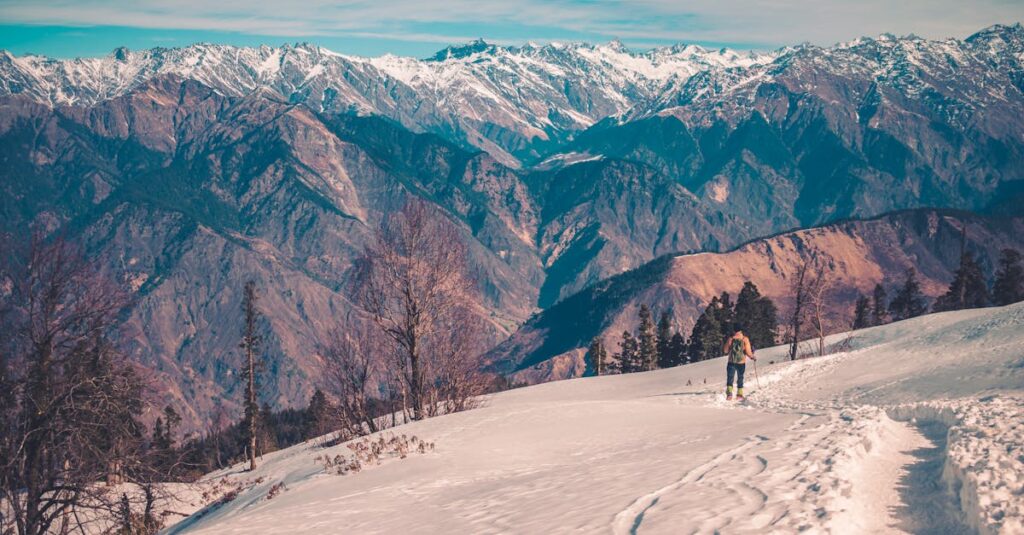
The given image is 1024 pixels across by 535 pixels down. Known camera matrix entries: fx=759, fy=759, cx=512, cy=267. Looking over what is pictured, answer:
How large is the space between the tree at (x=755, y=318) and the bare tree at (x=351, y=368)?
166 feet

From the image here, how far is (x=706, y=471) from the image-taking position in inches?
491

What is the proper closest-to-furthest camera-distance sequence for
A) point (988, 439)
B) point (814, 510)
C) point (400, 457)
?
point (814, 510) → point (988, 439) → point (400, 457)

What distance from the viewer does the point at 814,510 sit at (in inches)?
368

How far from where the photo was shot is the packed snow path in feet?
31.5

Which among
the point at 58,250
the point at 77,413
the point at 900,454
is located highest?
the point at 58,250

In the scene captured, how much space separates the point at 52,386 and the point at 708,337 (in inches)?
2683

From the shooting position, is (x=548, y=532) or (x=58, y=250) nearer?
(x=548, y=532)

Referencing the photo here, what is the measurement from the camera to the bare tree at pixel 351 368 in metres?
30.8

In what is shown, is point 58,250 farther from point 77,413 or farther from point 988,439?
point 988,439

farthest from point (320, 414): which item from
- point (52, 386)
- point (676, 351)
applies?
point (676, 351)

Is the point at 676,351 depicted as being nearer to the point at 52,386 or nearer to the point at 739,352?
the point at 739,352

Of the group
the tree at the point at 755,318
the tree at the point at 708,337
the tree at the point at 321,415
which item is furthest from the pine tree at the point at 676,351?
the tree at the point at 321,415

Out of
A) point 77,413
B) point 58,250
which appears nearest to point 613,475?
point 77,413

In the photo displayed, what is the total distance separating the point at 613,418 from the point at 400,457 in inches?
253
